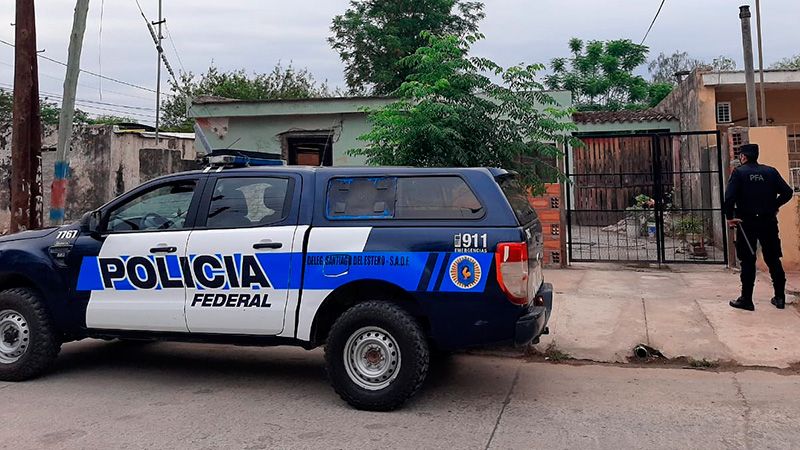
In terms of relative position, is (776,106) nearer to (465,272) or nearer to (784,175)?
(784,175)

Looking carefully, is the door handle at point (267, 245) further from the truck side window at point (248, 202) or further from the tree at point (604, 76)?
the tree at point (604, 76)

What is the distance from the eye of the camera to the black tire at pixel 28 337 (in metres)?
5.55

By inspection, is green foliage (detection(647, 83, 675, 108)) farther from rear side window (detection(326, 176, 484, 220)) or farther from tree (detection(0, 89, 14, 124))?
tree (detection(0, 89, 14, 124))

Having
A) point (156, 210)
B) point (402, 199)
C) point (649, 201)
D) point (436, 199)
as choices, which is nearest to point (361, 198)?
point (402, 199)

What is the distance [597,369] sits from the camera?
Answer: 6.02m

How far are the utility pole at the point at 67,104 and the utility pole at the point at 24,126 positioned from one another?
0.38m

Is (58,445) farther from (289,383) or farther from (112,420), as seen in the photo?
(289,383)

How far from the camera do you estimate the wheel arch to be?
16.0 feet

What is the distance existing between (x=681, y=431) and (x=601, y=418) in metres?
0.53

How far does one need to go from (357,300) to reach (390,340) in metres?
0.46

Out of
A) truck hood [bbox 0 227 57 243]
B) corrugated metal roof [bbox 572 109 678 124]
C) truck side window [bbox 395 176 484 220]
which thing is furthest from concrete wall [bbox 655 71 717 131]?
truck hood [bbox 0 227 57 243]

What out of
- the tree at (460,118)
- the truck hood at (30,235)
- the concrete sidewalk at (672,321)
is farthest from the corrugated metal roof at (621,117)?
the truck hood at (30,235)

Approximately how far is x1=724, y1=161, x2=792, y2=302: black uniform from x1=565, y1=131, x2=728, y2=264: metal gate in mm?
2517

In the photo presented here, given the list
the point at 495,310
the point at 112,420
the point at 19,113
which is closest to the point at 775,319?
the point at 495,310
